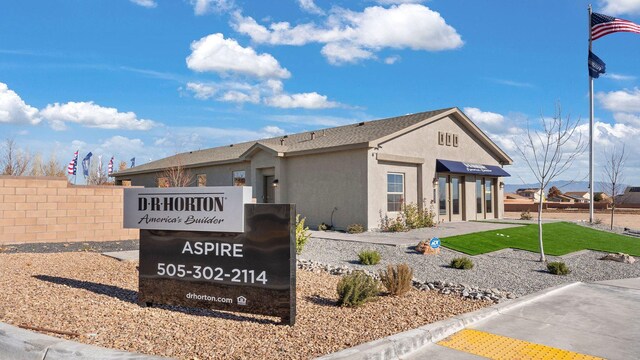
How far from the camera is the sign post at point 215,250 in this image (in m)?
5.96

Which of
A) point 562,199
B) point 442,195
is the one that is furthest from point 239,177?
point 562,199

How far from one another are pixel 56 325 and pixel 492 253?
11.6m

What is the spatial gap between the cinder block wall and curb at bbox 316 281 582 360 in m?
12.6

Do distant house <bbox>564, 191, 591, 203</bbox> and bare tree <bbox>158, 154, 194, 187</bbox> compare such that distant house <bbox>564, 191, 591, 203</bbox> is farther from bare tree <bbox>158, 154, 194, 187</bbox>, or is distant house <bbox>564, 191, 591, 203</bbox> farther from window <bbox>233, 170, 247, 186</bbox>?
bare tree <bbox>158, 154, 194, 187</bbox>

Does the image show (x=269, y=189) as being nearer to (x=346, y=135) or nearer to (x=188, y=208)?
(x=346, y=135)

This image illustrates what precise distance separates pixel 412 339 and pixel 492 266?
23.1ft

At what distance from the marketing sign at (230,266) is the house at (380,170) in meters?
12.4

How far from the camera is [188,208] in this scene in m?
6.56

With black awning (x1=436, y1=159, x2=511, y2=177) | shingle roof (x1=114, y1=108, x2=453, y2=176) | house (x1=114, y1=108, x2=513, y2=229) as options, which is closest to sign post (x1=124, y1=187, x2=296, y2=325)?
house (x1=114, y1=108, x2=513, y2=229)

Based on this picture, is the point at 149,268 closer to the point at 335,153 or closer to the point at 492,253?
the point at 492,253

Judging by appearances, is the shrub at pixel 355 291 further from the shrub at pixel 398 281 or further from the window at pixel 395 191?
the window at pixel 395 191

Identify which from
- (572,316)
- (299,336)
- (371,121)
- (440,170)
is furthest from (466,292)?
(371,121)

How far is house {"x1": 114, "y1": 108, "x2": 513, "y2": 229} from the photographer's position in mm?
19094

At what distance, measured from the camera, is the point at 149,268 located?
6.81m
